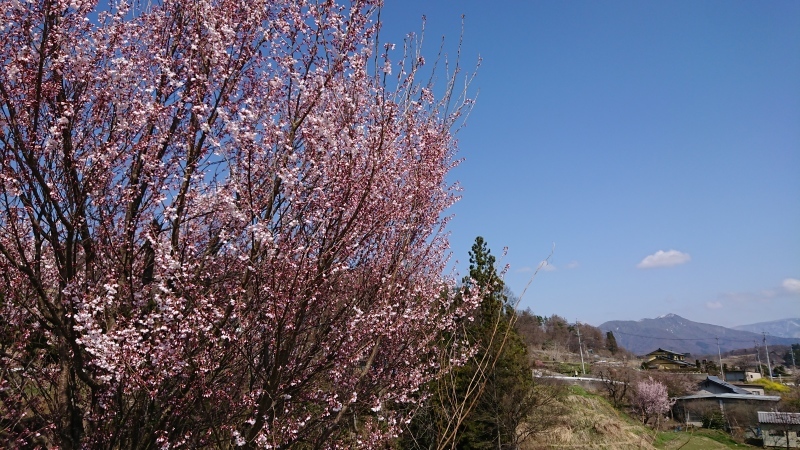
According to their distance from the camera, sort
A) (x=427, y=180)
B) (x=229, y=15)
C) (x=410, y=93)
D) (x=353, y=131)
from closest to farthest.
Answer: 1. (x=353, y=131)
2. (x=229, y=15)
3. (x=410, y=93)
4. (x=427, y=180)

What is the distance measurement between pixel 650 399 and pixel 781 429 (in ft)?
34.4

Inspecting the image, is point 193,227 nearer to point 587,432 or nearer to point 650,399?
point 587,432

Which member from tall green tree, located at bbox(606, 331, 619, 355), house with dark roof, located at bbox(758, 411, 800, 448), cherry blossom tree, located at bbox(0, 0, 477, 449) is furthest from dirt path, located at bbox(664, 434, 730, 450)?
tall green tree, located at bbox(606, 331, 619, 355)

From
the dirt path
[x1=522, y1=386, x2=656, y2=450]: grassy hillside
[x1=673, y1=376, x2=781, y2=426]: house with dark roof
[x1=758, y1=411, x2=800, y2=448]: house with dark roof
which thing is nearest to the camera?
the dirt path

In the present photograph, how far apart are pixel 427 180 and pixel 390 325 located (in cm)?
162

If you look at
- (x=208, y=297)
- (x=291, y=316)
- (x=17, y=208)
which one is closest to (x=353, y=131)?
(x=291, y=316)

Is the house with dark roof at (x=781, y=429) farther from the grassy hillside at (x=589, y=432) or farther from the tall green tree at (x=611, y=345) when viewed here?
the tall green tree at (x=611, y=345)

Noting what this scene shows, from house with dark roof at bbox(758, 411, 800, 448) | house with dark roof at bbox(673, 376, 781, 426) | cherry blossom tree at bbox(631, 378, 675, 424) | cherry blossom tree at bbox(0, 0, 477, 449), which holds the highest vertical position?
cherry blossom tree at bbox(0, 0, 477, 449)

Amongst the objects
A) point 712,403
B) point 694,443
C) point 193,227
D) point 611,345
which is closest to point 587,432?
point 694,443

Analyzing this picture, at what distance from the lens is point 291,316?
10.5 ft

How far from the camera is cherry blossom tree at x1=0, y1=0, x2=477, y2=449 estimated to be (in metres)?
3.53

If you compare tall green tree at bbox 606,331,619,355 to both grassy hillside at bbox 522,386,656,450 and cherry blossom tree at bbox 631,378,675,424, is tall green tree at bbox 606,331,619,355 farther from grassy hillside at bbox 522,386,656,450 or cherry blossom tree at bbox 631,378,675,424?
grassy hillside at bbox 522,386,656,450

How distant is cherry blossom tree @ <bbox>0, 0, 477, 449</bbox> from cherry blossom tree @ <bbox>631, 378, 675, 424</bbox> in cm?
4922

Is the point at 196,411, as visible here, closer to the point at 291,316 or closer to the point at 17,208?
the point at 291,316
